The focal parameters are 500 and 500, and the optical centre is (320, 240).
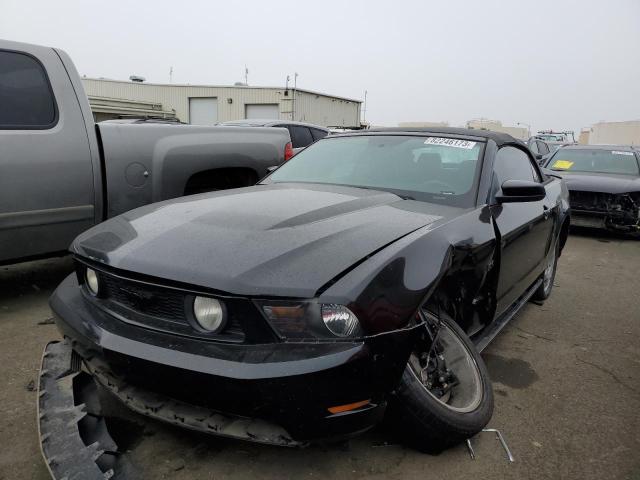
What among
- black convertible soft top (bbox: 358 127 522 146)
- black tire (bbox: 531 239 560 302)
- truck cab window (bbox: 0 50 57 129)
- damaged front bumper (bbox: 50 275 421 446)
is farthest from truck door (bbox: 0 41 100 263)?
black tire (bbox: 531 239 560 302)

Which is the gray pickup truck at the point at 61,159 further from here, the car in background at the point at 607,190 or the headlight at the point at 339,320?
the car in background at the point at 607,190

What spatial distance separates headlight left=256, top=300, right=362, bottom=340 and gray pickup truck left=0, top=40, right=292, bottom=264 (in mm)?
2594

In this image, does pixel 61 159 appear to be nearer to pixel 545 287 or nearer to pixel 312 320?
pixel 312 320

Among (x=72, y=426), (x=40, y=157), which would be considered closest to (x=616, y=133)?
(x=40, y=157)

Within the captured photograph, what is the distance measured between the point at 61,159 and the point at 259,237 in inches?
92.9

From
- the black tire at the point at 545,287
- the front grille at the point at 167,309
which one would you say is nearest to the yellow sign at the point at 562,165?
the black tire at the point at 545,287

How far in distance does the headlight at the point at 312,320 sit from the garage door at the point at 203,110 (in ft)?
94.2

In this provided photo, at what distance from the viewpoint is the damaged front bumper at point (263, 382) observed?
1.69m

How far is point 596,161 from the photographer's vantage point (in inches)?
363

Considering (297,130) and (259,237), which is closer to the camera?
(259,237)

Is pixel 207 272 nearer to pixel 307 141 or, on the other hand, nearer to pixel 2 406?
pixel 2 406

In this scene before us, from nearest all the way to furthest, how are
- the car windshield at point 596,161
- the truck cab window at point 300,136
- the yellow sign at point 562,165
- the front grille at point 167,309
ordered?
the front grille at point 167,309
the car windshield at point 596,161
the yellow sign at point 562,165
the truck cab window at point 300,136

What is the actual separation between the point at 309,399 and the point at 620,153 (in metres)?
9.60

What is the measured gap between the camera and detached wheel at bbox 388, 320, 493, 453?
78.4 inches
